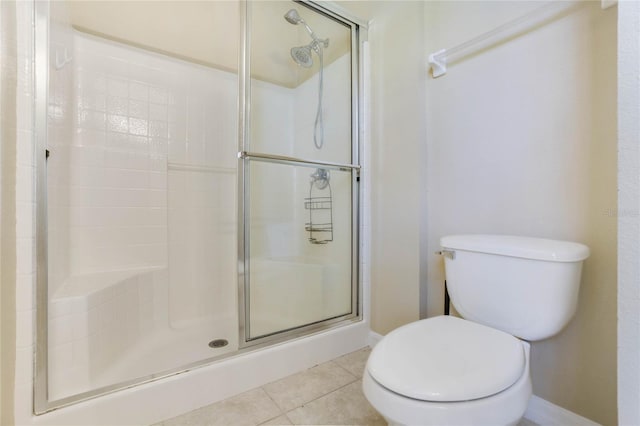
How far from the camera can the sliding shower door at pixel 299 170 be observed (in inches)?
59.9

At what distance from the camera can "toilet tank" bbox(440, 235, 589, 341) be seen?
880 mm

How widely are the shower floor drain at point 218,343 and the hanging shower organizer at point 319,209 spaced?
809 mm

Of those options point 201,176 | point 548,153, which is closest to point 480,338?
point 548,153

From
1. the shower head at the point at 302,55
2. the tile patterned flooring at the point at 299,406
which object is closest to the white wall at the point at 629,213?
the tile patterned flooring at the point at 299,406

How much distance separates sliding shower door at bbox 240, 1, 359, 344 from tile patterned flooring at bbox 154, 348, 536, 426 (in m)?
0.25

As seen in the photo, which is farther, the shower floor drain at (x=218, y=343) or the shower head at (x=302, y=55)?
the shower head at (x=302, y=55)

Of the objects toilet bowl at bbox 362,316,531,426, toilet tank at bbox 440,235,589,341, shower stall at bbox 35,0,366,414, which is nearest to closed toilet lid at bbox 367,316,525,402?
toilet bowl at bbox 362,316,531,426

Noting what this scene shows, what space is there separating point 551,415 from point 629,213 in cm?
88

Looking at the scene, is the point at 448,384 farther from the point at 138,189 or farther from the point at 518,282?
the point at 138,189

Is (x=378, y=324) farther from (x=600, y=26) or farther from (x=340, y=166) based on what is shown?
(x=600, y=26)

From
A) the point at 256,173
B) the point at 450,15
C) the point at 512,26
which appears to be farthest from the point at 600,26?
the point at 256,173

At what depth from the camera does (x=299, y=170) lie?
178 cm

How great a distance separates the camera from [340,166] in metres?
1.74

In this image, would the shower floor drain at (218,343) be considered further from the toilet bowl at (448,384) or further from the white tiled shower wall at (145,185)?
the toilet bowl at (448,384)
